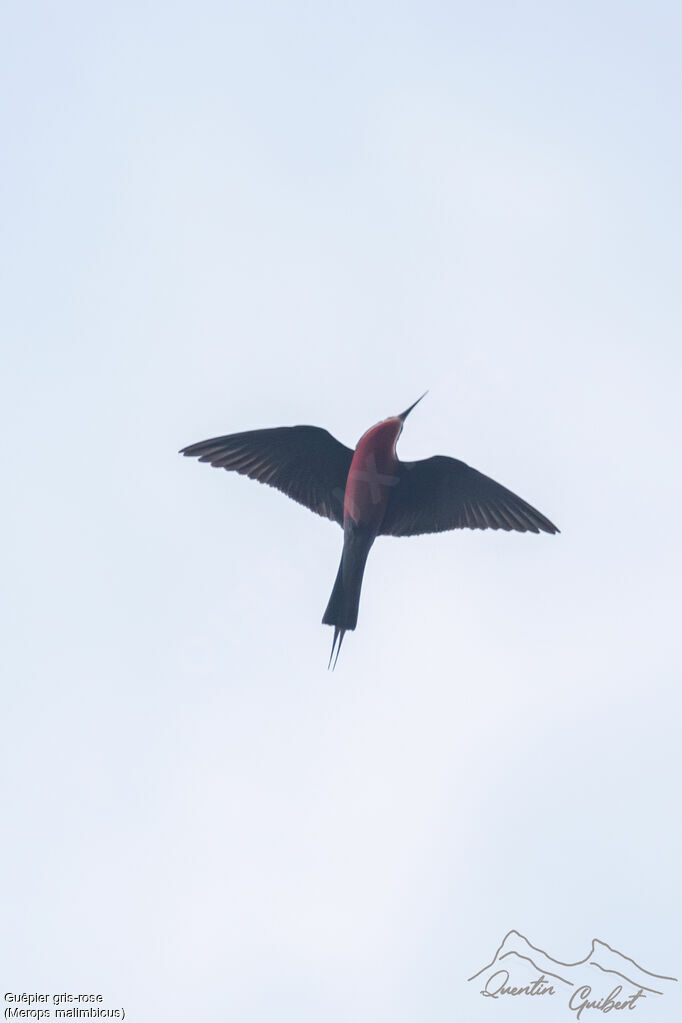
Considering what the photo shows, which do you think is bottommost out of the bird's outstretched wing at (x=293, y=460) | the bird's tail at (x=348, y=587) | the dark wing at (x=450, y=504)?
the bird's tail at (x=348, y=587)

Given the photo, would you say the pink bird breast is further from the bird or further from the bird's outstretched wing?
the bird's outstretched wing

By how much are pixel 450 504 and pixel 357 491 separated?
42.9 inches

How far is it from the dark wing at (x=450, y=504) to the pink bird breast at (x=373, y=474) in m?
0.19

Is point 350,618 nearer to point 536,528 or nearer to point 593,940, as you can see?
point 536,528

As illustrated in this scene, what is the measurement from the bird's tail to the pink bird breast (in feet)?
0.64

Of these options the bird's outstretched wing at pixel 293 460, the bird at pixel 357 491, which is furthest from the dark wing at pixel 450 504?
the bird's outstretched wing at pixel 293 460

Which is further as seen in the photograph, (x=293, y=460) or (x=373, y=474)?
(x=293, y=460)

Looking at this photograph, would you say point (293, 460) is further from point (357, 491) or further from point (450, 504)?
point (450, 504)

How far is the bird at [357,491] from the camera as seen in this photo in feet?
42.5

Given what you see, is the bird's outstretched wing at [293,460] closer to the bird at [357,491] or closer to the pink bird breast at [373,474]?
the bird at [357,491]

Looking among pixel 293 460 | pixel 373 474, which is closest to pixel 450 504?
pixel 373 474

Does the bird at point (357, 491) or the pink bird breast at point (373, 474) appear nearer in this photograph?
the pink bird breast at point (373, 474)

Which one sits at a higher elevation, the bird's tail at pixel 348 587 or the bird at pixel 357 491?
the bird at pixel 357 491

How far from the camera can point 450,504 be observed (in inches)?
529
